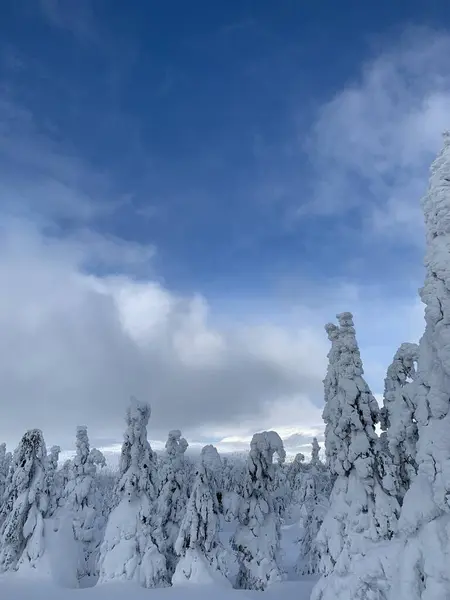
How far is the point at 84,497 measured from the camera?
132ft

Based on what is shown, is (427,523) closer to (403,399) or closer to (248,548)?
(403,399)

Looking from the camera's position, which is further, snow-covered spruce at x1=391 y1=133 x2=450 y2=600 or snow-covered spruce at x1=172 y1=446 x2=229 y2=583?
snow-covered spruce at x1=172 y1=446 x2=229 y2=583

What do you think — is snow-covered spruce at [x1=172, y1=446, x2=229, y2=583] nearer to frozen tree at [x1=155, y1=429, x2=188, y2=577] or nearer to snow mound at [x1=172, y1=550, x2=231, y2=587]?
snow mound at [x1=172, y1=550, x2=231, y2=587]

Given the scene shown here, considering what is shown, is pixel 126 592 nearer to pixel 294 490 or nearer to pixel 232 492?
pixel 232 492

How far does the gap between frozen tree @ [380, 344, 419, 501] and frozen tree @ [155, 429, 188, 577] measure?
52.5ft

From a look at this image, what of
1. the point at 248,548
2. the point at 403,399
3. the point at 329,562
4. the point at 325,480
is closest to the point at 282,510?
the point at 325,480

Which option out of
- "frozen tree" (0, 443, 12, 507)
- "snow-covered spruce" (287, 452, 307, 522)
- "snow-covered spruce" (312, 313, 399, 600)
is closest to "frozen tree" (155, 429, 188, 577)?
"snow-covered spruce" (312, 313, 399, 600)

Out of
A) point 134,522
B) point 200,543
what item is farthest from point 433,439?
point 134,522

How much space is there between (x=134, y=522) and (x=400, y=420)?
20.2 metres

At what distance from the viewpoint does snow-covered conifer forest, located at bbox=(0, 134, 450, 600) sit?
418 inches

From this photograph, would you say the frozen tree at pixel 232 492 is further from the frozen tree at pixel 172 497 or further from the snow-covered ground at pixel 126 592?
the snow-covered ground at pixel 126 592

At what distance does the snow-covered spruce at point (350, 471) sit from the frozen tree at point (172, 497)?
47.5 ft

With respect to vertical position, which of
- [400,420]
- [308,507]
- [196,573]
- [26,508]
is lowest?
[196,573]

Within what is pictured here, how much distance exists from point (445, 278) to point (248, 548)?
78.1ft
